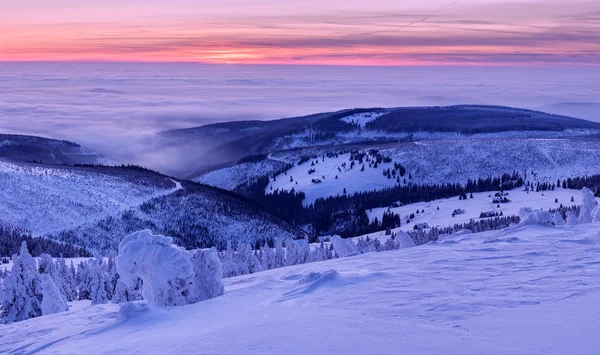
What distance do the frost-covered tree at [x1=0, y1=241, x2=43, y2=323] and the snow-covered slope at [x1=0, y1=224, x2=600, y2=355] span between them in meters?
9.54

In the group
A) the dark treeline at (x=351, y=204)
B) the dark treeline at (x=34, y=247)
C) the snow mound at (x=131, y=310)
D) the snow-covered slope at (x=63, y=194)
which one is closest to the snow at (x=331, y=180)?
the dark treeline at (x=351, y=204)

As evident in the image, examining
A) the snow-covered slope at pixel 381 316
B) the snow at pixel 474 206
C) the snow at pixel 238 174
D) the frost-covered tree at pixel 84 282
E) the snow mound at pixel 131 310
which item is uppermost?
the snow at pixel 238 174

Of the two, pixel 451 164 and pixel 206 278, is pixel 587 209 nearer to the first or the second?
pixel 206 278

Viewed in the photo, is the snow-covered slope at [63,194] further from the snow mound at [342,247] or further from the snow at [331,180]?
the snow mound at [342,247]

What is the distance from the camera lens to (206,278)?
733 inches

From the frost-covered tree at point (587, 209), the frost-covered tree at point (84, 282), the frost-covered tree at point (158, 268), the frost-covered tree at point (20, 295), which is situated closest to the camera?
the frost-covered tree at point (158, 268)

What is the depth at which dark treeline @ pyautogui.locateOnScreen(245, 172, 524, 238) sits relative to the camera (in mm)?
103512

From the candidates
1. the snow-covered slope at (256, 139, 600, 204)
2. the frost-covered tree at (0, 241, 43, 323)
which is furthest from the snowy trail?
the frost-covered tree at (0, 241, 43, 323)

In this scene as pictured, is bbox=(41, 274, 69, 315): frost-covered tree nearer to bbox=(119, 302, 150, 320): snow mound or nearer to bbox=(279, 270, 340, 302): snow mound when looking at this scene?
bbox=(119, 302, 150, 320): snow mound

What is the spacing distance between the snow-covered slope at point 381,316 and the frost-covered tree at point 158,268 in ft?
3.18

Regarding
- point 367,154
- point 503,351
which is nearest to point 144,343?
point 503,351

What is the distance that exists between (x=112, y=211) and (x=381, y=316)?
76290 mm

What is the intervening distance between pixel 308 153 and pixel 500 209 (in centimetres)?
11827

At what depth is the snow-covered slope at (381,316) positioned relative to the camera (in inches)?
460
